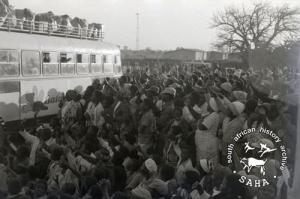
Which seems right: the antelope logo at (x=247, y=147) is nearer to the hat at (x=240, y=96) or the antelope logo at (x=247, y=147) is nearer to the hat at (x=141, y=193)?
the hat at (x=141, y=193)

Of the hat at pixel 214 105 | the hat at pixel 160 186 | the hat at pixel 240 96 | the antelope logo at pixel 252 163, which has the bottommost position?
the hat at pixel 160 186

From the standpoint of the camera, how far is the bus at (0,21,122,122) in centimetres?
527

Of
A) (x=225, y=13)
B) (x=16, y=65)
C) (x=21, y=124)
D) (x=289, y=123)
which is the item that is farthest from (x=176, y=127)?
(x=16, y=65)

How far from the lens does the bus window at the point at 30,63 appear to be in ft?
18.4

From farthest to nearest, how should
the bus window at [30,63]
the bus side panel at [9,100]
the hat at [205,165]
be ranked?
1. the bus window at [30,63]
2. the bus side panel at [9,100]
3. the hat at [205,165]

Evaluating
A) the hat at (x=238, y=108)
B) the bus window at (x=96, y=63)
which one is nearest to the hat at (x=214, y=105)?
the hat at (x=238, y=108)

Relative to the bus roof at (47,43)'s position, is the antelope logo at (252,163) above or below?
below

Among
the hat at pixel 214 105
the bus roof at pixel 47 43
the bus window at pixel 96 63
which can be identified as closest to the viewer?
the hat at pixel 214 105

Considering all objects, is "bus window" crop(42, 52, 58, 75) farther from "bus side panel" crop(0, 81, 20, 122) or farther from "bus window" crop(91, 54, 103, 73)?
"bus window" crop(91, 54, 103, 73)

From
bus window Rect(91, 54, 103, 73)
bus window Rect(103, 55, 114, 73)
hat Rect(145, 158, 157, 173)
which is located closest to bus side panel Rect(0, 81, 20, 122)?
bus window Rect(91, 54, 103, 73)

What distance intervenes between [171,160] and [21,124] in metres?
2.20

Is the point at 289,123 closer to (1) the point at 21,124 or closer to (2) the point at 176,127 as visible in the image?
(2) the point at 176,127

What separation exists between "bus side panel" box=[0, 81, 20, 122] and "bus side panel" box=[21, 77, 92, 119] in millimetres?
86

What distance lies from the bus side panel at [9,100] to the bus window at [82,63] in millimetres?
1035
